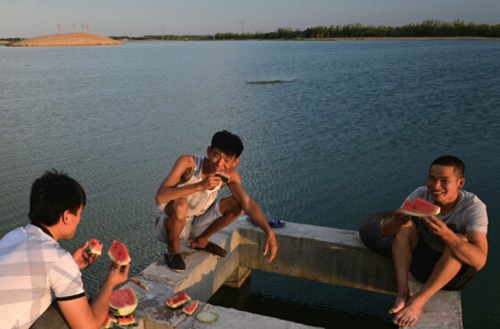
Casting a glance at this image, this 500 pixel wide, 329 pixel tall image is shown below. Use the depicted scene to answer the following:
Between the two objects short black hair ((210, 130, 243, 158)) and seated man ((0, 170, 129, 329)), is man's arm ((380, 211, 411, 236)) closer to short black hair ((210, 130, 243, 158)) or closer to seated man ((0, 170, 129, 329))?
short black hair ((210, 130, 243, 158))

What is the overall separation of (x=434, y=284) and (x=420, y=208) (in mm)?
644

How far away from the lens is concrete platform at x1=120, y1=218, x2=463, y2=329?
3.60m

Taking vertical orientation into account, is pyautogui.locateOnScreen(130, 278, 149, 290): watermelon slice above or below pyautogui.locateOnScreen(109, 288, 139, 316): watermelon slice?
below

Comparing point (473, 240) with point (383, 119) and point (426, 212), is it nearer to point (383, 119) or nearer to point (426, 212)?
point (426, 212)

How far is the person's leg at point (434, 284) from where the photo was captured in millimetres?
3568

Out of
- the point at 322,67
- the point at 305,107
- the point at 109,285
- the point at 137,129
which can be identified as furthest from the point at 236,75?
the point at 109,285

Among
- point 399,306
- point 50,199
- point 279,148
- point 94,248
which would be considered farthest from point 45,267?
point 279,148

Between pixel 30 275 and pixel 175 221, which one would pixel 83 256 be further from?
pixel 175 221

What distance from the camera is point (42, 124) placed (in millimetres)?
13914

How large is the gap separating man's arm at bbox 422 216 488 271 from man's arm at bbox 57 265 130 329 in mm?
2443

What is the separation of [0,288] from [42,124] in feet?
42.0

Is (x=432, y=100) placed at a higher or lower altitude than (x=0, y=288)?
Answer: lower

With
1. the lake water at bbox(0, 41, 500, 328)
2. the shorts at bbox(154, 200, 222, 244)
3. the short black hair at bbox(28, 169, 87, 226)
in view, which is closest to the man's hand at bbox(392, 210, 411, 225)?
the lake water at bbox(0, 41, 500, 328)

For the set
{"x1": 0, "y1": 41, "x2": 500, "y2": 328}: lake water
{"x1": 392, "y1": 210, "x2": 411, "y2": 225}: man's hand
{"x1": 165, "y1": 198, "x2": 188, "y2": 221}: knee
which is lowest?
{"x1": 0, "y1": 41, "x2": 500, "y2": 328}: lake water
